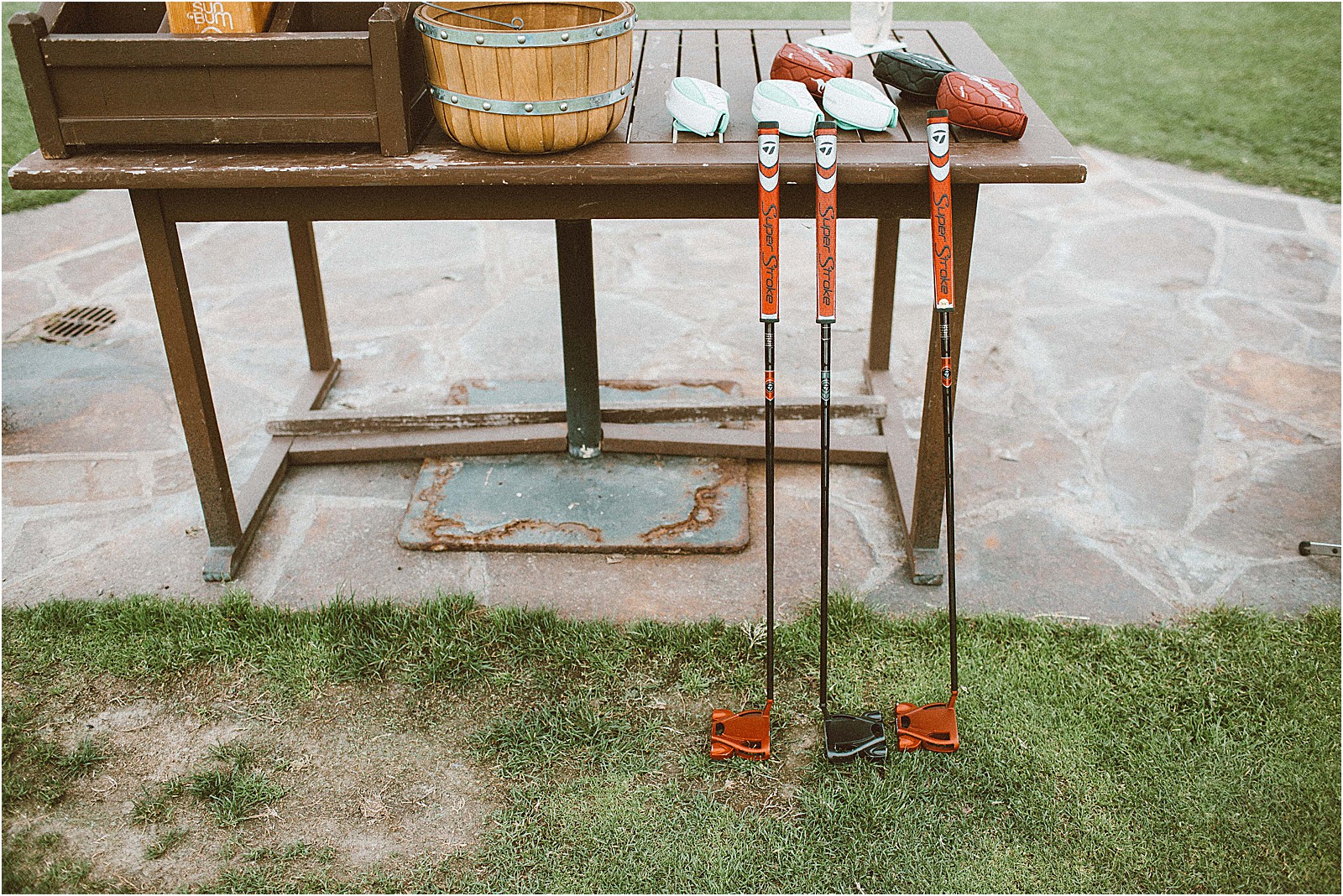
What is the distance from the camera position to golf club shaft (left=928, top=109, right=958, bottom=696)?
227 centimetres

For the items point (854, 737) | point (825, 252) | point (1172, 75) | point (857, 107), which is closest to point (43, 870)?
point (854, 737)

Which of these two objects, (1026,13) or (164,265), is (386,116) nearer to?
(164,265)

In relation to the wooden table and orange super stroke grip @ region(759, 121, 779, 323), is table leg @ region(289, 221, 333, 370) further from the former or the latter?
orange super stroke grip @ region(759, 121, 779, 323)

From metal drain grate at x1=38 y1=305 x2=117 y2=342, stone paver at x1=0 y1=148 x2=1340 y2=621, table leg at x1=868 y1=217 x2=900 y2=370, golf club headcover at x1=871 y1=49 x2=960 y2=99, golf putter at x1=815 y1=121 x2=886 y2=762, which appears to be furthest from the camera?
metal drain grate at x1=38 y1=305 x2=117 y2=342

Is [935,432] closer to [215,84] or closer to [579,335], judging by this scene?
[579,335]

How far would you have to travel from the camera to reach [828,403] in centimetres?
234

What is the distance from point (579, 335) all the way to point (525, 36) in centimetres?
122

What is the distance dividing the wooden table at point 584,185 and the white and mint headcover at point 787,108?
0.04 meters

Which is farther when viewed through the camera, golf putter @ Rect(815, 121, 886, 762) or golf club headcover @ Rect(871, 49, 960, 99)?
golf club headcover @ Rect(871, 49, 960, 99)

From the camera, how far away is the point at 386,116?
2.36 metres

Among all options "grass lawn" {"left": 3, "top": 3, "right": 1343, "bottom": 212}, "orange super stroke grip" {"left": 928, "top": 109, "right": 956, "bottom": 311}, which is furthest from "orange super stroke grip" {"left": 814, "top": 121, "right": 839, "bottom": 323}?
"grass lawn" {"left": 3, "top": 3, "right": 1343, "bottom": 212}

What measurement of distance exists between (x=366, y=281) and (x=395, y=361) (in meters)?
0.89

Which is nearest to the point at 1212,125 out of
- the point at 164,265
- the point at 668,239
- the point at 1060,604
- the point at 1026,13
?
the point at 1026,13

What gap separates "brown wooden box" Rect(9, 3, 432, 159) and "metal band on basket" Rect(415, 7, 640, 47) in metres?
0.16
